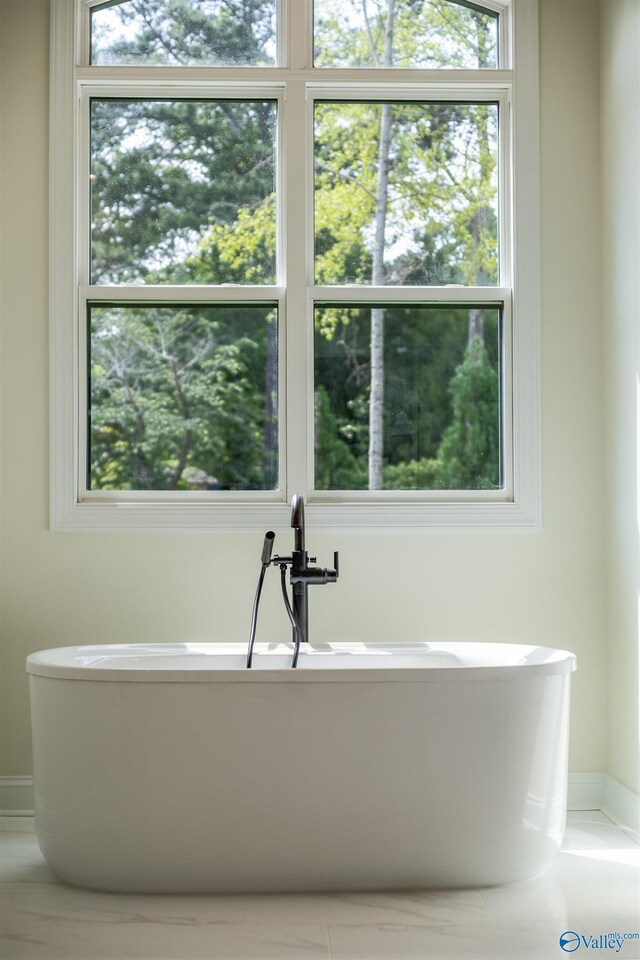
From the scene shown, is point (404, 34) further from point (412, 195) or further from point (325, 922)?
point (325, 922)

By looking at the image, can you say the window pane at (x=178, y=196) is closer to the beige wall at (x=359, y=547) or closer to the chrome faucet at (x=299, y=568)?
the beige wall at (x=359, y=547)

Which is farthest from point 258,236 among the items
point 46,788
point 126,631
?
point 46,788

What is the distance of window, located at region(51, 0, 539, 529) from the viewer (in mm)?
3348

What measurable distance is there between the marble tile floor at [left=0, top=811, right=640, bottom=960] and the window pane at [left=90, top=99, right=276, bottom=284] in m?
2.11

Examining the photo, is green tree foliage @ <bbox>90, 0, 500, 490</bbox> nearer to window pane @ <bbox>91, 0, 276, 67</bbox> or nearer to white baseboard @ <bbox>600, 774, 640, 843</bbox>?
window pane @ <bbox>91, 0, 276, 67</bbox>

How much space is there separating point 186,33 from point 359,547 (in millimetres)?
2016

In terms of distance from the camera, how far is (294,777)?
240 cm

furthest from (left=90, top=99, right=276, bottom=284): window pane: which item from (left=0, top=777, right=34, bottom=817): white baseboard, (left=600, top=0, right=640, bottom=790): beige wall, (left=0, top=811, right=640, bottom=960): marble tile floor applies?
(left=0, top=811, right=640, bottom=960): marble tile floor

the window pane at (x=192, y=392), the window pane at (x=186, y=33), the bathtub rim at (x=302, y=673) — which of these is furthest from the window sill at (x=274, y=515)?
the window pane at (x=186, y=33)

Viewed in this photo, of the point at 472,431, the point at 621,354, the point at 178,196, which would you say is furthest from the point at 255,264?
the point at 621,354

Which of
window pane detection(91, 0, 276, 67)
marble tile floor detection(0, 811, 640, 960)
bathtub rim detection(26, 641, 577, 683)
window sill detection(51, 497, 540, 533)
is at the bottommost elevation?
marble tile floor detection(0, 811, 640, 960)

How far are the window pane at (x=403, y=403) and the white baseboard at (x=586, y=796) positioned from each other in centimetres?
111

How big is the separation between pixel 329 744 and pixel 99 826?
65 centimetres

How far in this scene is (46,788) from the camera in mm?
2488
